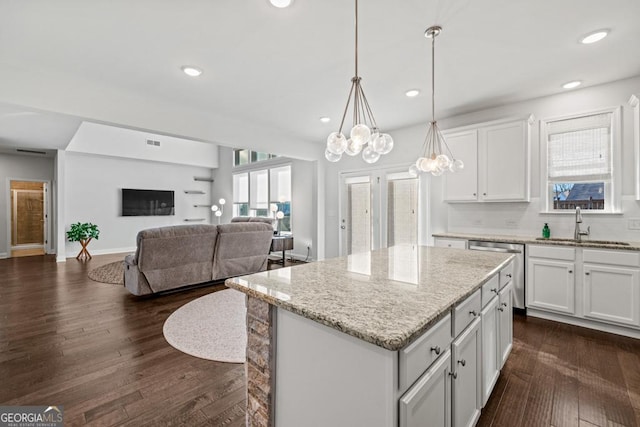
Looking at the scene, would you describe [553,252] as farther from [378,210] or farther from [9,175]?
[9,175]

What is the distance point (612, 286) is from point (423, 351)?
303 cm

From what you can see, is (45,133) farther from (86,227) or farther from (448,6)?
(448,6)

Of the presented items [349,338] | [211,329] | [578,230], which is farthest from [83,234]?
[578,230]

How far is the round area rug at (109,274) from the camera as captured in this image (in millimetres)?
4879

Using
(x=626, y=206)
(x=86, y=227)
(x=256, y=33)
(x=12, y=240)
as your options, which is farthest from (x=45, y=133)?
(x=626, y=206)

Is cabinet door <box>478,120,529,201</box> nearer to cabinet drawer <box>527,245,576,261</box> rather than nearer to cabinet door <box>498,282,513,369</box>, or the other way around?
cabinet drawer <box>527,245,576,261</box>

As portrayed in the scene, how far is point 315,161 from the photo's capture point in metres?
6.17

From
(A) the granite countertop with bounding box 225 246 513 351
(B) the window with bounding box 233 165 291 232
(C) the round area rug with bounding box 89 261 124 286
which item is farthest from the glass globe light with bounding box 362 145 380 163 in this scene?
(B) the window with bounding box 233 165 291 232

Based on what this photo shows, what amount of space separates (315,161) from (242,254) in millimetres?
2541

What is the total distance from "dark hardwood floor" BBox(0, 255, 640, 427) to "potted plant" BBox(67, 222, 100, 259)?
4089mm

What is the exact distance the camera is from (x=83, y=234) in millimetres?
6930

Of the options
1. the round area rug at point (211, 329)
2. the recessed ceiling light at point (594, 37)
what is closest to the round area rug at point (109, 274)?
the round area rug at point (211, 329)

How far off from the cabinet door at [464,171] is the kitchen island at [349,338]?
2.60 meters

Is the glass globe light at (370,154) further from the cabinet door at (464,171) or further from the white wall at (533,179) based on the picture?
the white wall at (533,179)
